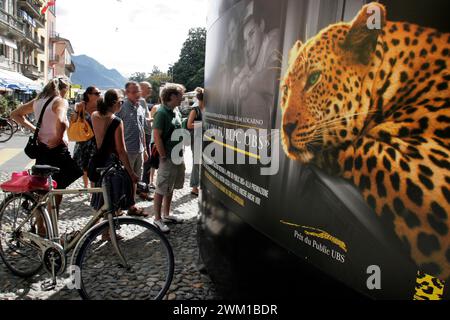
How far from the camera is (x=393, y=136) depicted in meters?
1.33

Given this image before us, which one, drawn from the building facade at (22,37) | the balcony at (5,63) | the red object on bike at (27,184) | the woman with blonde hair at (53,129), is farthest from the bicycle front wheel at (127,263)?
the building facade at (22,37)

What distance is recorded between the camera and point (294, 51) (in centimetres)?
185

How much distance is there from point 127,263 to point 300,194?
6.91ft

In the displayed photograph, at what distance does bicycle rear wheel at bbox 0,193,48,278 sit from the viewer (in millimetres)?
3479

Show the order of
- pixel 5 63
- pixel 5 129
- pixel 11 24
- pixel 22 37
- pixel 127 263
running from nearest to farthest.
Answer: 1. pixel 127 263
2. pixel 5 129
3. pixel 5 63
4. pixel 11 24
5. pixel 22 37

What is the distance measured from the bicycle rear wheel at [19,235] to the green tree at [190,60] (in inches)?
2234

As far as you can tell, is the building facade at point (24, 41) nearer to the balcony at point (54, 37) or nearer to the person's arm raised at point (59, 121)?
the balcony at point (54, 37)

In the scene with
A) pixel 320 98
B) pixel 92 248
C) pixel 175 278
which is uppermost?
pixel 320 98

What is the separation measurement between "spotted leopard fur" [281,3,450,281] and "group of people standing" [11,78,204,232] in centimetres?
221

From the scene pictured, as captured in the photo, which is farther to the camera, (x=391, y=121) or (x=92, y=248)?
(x=92, y=248)

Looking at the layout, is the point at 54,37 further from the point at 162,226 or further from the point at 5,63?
the point at 162,226

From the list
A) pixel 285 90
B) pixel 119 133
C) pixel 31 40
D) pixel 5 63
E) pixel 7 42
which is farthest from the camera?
pixel 31 40

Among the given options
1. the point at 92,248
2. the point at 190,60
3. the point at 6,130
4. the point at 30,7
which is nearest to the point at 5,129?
the point at 6,130
